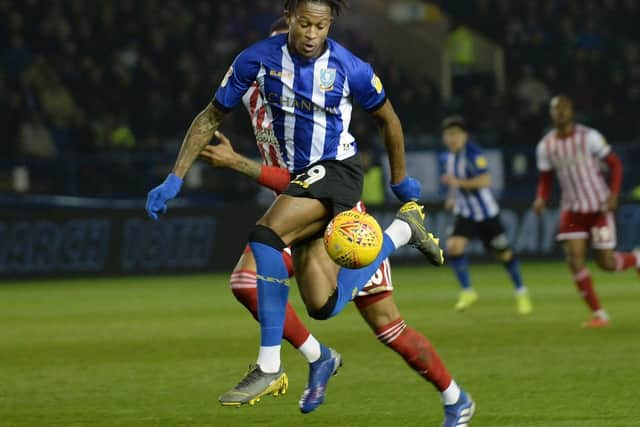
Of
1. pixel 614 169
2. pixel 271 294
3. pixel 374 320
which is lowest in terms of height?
pixel 614 169

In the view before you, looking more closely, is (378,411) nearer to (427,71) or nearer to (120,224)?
(120,224)

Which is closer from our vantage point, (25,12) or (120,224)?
(120,224)

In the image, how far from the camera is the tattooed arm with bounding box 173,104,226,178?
583 centimetres

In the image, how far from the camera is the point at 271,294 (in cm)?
579

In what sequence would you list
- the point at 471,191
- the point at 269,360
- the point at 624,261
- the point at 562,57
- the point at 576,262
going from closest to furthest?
the point at 269,360
the point at 576,262
the point at 624,261
the point at 471,191
the point at 562,57

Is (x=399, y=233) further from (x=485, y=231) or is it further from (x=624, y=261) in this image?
(x=485, y=231)

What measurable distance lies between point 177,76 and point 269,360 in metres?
16.1

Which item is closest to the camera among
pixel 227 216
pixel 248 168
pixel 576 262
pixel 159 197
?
pixel 159 197

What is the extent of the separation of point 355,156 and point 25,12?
15785 mm

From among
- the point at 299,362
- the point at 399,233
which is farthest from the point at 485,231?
the point at 399,233

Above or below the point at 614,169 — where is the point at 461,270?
below

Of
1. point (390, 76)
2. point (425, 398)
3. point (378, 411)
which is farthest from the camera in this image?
point (390, 76)

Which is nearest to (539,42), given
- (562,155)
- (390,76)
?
(390,76)

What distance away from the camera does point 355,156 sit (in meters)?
6.18
